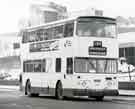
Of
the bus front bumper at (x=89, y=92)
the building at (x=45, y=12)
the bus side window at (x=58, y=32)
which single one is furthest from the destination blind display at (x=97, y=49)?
the building at (x=45, y=12)

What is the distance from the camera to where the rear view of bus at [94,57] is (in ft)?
83.1

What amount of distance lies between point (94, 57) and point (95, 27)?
1659 millimetres

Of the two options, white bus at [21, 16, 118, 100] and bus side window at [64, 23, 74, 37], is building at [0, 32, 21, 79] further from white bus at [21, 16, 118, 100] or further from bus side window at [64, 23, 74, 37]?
bus side window at [64, 23, 74, 37]

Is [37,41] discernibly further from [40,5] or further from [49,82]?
[40,5]

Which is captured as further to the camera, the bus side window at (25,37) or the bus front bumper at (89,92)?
the bus side window at (25,37)

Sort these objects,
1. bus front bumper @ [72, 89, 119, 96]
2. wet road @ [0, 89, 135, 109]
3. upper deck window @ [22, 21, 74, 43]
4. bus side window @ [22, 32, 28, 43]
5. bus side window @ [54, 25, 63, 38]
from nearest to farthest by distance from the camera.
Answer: wet road @ [0, 89, 135, 109]
bus front bumper @ [72, 89, 119, 96]
upper deck window @ [22, 21, 74, 43]
bus side window @ [54, 25, 63, 38]
bus side window @ [22, 32, 28, 43]

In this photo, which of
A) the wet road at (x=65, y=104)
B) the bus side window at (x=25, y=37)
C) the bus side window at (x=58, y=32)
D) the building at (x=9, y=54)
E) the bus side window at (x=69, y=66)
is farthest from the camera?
the building at (x=9, y=54)

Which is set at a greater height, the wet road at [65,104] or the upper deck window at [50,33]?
the upper deck window at [50,33]

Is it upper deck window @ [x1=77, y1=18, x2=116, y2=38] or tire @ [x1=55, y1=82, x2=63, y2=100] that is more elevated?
upper deck window @ [x1=77, y1=18, x2=116, y2=38]

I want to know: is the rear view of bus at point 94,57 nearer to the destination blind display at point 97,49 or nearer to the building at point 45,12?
the destination blind display at point 97,49

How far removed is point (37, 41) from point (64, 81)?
4.80 m

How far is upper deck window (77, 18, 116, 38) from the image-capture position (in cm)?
2536

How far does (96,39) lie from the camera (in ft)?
83.4

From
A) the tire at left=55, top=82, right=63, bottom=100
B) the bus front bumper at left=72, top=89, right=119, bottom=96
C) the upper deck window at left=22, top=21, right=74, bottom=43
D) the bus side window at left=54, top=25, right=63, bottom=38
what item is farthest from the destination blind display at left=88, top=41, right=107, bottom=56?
the tire at left=55, top=82, right=63, bottom=100
